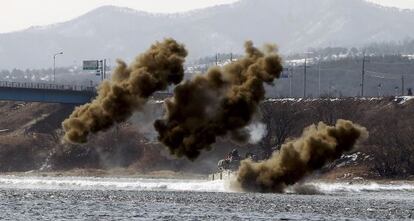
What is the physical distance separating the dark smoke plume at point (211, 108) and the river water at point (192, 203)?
6.72m

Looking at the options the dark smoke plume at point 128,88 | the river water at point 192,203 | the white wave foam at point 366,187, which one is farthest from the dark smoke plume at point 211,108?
the white wave foam at point 366,187

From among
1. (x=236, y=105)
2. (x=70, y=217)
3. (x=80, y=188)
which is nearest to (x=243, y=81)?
(x=236, y=105)

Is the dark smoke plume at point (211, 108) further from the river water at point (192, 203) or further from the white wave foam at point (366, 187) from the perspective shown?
the white wave foam at point (366, 187)

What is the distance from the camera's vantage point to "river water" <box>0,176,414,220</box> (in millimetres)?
100875

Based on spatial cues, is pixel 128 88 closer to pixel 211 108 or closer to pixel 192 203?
pixel 211 108

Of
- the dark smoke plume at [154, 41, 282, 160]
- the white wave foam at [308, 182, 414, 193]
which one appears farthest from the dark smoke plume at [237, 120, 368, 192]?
the white wave foam at [308, 182, 414, 193]

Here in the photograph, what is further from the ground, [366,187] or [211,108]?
[211,108]

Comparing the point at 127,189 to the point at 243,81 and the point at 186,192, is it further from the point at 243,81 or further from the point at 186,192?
the point at 243,81

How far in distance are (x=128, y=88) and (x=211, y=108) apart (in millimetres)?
9986

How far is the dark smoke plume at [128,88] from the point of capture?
115 meters

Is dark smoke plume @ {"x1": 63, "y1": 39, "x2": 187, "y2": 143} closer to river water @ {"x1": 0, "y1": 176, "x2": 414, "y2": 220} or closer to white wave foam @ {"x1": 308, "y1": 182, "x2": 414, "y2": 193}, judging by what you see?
river water @ {"x1": 0, "y1": 176, "x2": 414, "y2": 220}

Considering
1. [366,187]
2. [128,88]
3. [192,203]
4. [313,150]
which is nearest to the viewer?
[128,88]

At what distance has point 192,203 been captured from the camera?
119000 mm

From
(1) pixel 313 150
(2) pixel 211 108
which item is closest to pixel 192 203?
(2) pixel 211 108
